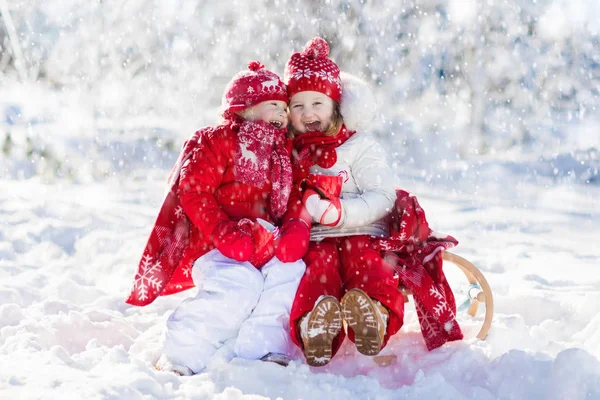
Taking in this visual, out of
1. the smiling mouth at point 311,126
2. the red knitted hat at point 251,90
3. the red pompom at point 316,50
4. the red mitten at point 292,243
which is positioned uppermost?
the red pompom at point 316,50

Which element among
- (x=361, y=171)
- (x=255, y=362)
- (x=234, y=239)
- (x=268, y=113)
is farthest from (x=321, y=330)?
(x=268, y=113)

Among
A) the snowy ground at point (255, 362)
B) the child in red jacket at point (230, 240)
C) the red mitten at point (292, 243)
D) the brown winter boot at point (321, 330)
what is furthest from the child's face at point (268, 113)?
the snowy ground at point (255, 362)

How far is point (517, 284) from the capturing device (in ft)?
14.1

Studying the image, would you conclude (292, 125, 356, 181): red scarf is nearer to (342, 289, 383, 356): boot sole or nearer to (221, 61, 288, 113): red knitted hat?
(221, 61, 288, 113): red knitted hat

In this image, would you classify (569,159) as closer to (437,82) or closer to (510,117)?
(510,117)

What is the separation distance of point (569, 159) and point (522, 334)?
25.3ft

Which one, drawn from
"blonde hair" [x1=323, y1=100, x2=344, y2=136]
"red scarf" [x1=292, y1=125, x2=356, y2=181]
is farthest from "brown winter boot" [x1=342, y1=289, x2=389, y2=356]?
"blonde hair" [x1=323, y1=100, x2=344, y2=136]

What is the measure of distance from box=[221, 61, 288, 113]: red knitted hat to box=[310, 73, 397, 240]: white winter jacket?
1.15 ft

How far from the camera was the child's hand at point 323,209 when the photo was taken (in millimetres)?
2807

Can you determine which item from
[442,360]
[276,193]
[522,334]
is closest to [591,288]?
[522,334]

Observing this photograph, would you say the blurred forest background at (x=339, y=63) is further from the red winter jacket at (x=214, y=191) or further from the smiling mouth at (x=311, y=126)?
the red winter jacket at (x=214, y=191)

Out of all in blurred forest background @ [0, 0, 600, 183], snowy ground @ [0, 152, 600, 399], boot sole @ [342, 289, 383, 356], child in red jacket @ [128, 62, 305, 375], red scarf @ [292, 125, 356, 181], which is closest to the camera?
snowy ground @ [0, 152, 600, 399]

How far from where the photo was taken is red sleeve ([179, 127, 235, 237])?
2699 mm

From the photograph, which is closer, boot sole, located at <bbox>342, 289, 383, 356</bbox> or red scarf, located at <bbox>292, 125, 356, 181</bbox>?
boot sole, located at <bbox>342, 289, 383, 356</bbox>
